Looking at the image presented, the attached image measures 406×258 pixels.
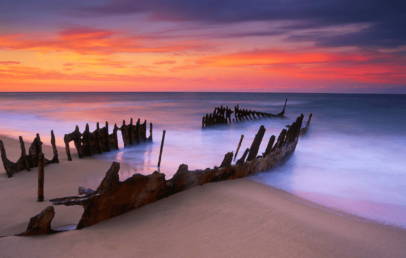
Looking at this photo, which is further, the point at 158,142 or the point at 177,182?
the point at 158,142

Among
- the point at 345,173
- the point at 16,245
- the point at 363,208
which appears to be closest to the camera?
the point at 16,245

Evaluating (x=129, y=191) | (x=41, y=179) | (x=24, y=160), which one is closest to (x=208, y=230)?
(x=129, y=191)

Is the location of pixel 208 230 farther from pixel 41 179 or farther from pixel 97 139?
pixel 97 139

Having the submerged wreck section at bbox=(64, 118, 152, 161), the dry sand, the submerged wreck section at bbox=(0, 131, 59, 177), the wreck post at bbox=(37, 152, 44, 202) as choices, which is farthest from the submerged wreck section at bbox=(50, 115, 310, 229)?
the submerged wreck section at bbox=(64, 118, 152, 161)

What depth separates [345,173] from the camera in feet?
26.3

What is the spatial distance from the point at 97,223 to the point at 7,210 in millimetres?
1873

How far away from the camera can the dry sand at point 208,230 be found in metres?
3.04

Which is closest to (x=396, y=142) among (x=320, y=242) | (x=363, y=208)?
(x=363, y=208)

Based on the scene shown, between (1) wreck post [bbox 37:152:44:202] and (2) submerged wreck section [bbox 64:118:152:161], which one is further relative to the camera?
(2) submerged wreck section [bbox 64:118:152:161]

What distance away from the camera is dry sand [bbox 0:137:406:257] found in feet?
9.97

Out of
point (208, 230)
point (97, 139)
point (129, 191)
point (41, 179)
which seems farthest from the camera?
point (97, 139)

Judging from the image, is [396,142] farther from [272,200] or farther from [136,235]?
[136,235]

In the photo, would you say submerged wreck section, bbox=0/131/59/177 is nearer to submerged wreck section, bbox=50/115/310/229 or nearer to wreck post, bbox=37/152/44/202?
wreck post, bbox=37/152/44/202

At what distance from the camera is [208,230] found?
3.52 m
